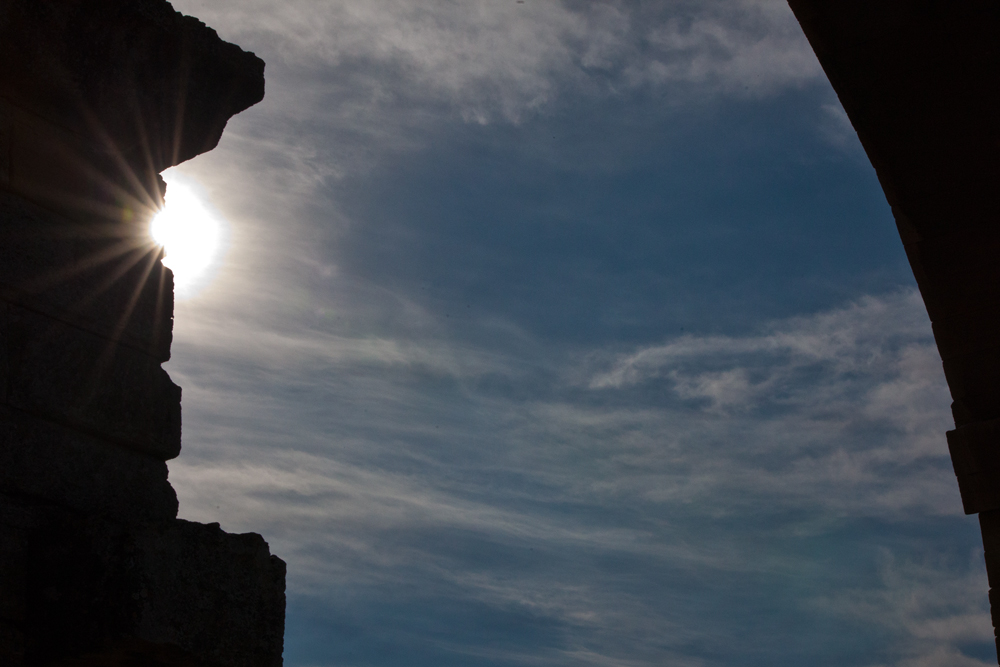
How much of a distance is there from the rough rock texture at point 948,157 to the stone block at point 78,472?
12.3 feet

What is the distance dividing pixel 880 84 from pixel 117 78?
12.0ft

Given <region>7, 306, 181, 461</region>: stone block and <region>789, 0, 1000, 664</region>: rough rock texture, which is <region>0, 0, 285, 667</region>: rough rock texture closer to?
<region>7, 306, 181, 461</region>: stone block

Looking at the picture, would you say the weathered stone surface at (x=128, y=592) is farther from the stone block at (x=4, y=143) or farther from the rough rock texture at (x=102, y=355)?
the stone block at (x=4, y=143)

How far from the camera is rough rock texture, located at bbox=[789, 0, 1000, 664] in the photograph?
14.1 feet

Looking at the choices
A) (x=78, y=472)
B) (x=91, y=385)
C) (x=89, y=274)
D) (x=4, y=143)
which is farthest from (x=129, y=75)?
(x=78, y=472)

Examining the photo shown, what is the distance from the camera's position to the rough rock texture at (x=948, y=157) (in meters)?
4.30

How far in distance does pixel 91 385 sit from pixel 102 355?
127 mm

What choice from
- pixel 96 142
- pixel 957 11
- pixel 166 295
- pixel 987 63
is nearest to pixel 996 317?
pixel 987 63

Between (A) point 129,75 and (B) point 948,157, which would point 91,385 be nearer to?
(A) point 129,75

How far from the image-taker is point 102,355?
3.14m

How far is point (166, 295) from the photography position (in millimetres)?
3488

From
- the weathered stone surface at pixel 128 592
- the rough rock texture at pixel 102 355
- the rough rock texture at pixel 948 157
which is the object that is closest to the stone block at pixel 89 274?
the rough rock texture at pixel 102 355

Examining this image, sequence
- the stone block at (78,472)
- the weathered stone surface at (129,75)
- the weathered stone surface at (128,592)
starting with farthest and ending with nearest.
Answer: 1. the weathered stone surface at (129,75)
2. the stone block at (78,472)
3. the weathered stone surface at (128,592)

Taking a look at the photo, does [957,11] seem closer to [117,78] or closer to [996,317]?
[996,317]
